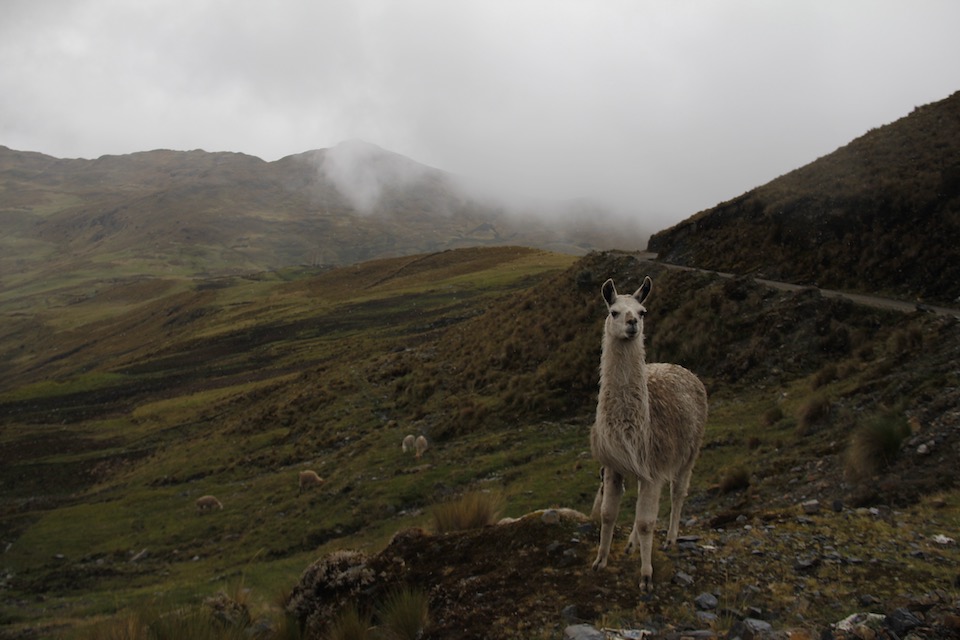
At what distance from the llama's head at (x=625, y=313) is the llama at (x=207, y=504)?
86.7 ft

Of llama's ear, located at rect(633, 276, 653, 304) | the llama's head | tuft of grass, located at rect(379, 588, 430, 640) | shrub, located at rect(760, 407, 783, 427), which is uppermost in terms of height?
llama's ear, located at rect(633, 276, 653, 304)

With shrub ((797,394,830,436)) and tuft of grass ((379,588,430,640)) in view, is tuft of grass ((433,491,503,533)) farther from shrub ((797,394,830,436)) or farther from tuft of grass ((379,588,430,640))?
shrub ((797,394,830,436))

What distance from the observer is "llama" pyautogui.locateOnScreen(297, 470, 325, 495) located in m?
25.5

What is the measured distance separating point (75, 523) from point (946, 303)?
42.0 m

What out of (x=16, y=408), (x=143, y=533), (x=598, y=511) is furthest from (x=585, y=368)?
(x=16, y=408)

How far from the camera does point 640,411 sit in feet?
24.9

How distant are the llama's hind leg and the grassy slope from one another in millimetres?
1571

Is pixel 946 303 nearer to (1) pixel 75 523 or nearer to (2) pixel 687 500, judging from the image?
(2) pixel 687 500

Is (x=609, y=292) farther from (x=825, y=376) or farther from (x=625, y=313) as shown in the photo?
(x=825, y=376)

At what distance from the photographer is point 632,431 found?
7477 mm

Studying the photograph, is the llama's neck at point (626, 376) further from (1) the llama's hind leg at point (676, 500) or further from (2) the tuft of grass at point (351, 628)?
(2) the tuft of grass at point (351, 628)

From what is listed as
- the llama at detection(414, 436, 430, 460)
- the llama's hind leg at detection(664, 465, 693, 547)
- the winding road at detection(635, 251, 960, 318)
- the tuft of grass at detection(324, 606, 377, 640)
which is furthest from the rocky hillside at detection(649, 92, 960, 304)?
the tuft of grass at detection(324, 606, 377, 640)

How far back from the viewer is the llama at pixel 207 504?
2754cm

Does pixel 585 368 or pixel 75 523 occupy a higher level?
pixel 585 368
